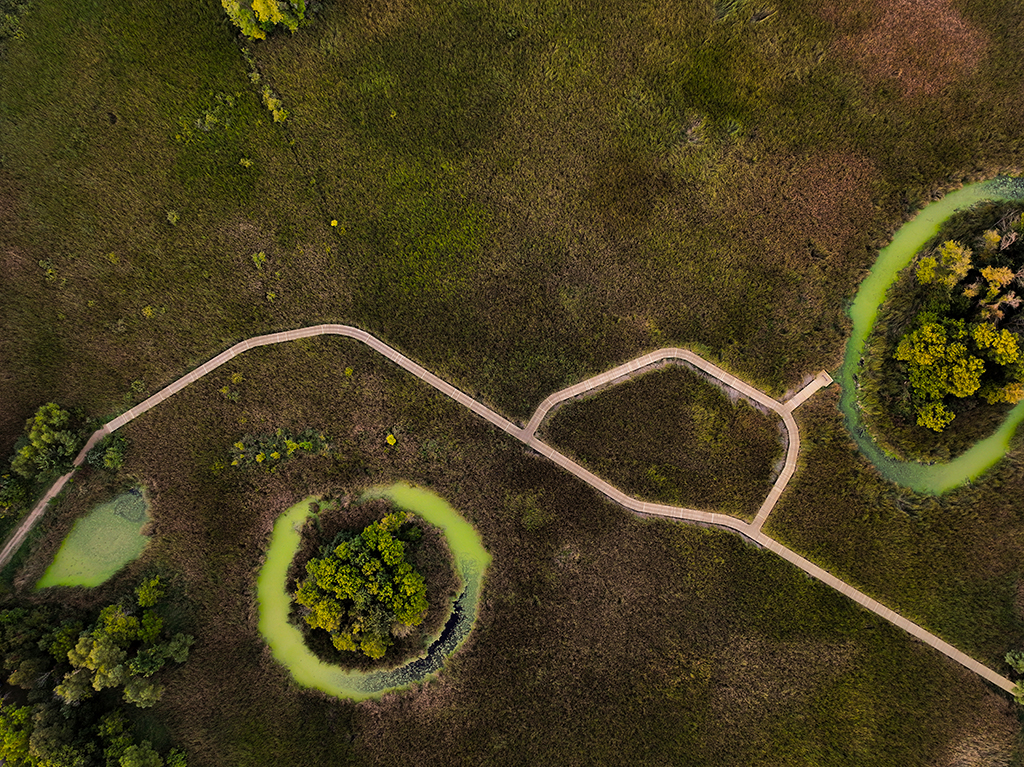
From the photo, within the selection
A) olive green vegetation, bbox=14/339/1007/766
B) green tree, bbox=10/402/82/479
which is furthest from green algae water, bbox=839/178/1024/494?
green tree, bbox=10/402/82/479

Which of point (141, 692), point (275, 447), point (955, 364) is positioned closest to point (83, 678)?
point (141, 692)

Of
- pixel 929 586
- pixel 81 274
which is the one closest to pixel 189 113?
pixel 81 274

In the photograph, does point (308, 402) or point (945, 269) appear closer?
point (945, 269)

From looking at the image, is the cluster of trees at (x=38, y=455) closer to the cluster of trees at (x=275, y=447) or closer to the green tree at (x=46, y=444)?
the green tree at (x=46, y=444)

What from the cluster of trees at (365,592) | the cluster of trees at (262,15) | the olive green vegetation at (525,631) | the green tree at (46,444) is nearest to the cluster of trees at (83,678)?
the olive green vegetation at (525,631)

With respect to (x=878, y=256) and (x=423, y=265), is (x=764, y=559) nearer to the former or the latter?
(x=878, y=256)

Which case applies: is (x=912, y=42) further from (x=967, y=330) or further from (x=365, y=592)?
(x=365, y=592)

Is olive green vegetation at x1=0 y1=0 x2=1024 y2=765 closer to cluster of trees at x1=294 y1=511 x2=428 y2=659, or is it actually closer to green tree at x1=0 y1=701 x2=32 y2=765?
cluster of trees at x1=294 y1=511 x2=428 y2=659
